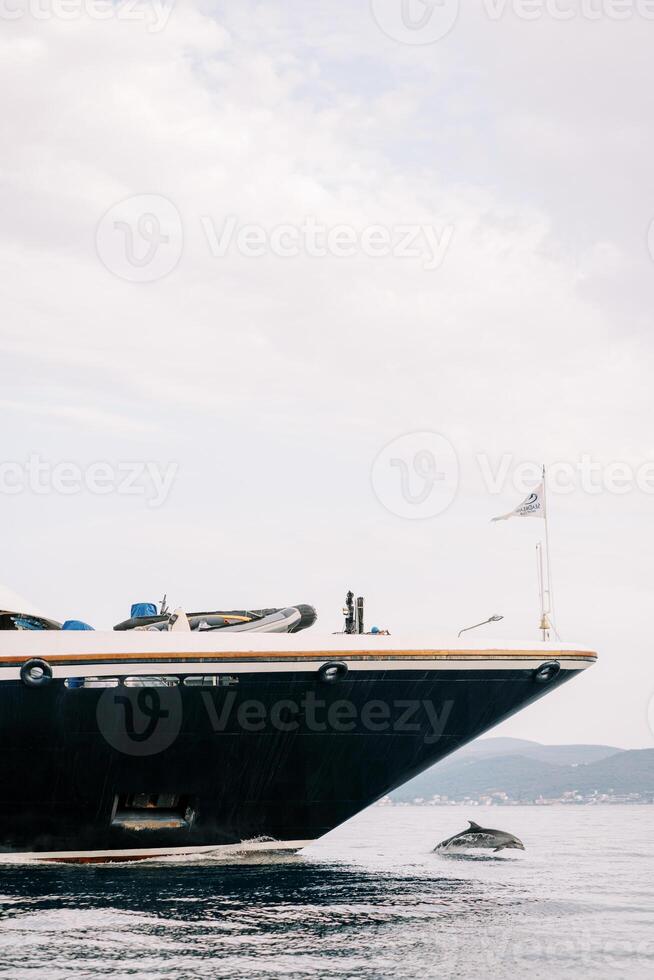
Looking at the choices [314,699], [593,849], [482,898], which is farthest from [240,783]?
[593,849]

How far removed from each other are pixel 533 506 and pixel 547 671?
436cm

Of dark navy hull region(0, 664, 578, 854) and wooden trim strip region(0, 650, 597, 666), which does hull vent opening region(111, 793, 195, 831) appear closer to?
dark navy hull region(0, 664, 578, 854)

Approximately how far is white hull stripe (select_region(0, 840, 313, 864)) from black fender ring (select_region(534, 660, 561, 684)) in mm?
7464

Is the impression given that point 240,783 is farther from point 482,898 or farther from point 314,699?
point 482,898

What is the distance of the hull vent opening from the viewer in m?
23.7

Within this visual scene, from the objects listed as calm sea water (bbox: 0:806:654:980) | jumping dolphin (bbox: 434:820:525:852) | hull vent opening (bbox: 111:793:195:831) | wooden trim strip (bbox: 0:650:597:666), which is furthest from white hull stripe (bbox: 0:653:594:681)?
jumping dolphin (bbox: 434:820:525:852)

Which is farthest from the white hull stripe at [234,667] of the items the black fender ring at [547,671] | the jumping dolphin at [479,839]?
the jumping dolphin at [479,839]

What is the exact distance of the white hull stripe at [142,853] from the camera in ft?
77.8

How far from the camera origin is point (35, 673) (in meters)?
22.6

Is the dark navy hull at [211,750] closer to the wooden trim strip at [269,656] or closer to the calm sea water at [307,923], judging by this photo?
the wooden trim strip at [269,656]

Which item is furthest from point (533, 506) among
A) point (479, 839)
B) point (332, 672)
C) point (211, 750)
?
point (479, 839)

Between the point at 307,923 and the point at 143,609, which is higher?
the point at 143,609

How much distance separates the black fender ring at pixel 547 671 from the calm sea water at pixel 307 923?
195 inches

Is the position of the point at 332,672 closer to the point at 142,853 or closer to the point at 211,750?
the point at 211,750
